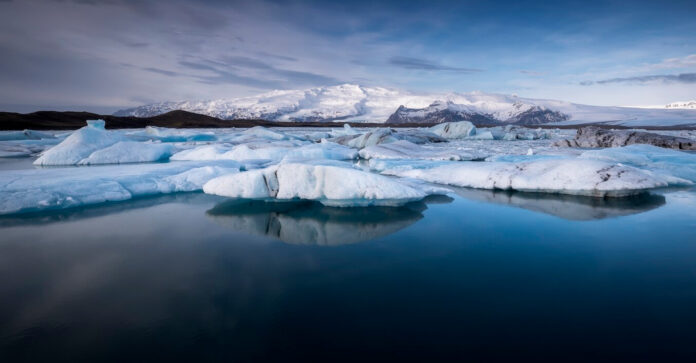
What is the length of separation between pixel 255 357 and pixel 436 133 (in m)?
23.9

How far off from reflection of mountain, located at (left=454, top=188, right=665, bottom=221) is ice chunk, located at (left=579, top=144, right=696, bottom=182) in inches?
77.4

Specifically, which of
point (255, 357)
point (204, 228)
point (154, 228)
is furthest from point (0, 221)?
point (255, 357)

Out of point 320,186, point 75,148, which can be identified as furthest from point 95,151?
point 320,186

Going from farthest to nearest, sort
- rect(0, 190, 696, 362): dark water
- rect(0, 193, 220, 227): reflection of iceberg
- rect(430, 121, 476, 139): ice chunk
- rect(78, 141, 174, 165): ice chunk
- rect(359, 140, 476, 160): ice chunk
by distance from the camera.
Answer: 1. rect(430, 121, 476, 139): ice chunk
2. rect(359, 140, 476, 160): ice chunk
3. rect(78, 141, 174, 165): ice chunk
4. rect(0, 193, 220, 227): reflection of iceberg
5. rect(0, 190, 696, 362): dark water

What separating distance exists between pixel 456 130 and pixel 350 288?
23524mm

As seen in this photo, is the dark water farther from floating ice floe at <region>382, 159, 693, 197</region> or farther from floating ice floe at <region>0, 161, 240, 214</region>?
floating ice floe at <region>382, 159, 693, 197</region>

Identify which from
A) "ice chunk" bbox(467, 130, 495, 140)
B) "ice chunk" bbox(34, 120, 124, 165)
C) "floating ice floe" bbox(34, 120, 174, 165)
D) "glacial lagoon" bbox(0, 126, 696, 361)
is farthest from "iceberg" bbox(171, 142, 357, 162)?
"ice chunk" bbox(467, 130, 495, 140)

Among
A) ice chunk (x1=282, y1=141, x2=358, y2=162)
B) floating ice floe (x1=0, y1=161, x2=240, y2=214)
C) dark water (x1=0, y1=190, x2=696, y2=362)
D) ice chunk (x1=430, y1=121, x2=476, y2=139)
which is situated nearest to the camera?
dark water (x1=0, y1=190, x2=696, y2=362)

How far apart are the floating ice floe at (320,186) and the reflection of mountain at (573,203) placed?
1.27 m

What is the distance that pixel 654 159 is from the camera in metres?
7.40

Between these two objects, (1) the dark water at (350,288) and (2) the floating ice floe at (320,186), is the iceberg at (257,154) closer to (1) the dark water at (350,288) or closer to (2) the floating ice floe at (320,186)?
(2) the floating ice floe at (320,186)

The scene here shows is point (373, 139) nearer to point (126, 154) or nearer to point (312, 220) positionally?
point (126, 154)

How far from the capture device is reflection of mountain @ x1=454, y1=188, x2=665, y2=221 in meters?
4.05

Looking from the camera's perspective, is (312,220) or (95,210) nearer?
(312,220)
